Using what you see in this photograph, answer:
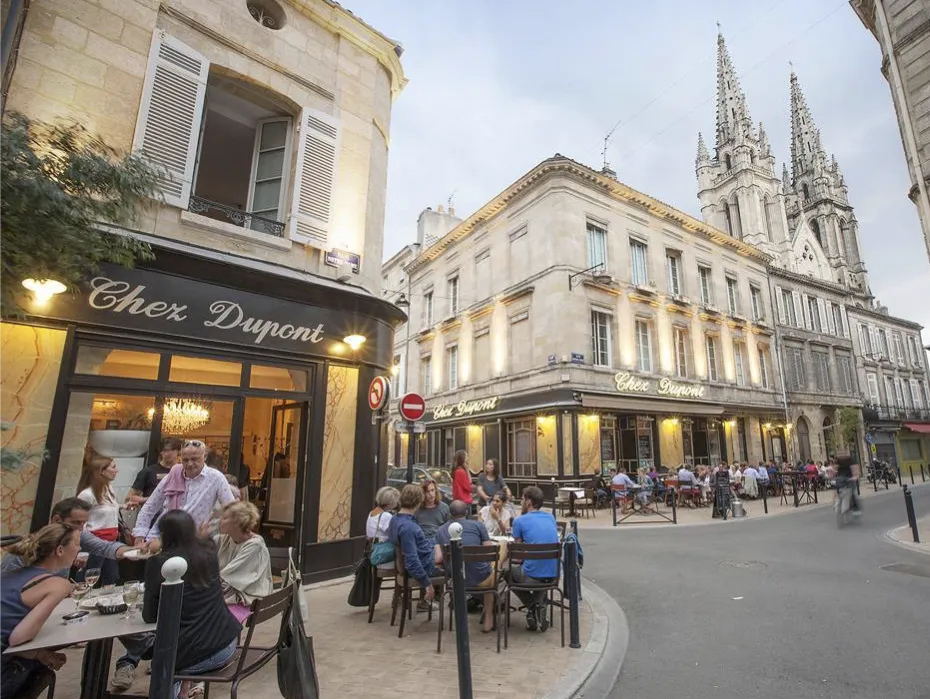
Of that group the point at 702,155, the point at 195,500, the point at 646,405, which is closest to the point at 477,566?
the point at 195,500

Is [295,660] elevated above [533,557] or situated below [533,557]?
below

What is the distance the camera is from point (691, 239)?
22094mm

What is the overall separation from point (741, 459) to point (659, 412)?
19.9ft

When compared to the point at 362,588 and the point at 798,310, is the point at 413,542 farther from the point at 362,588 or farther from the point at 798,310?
the point at 798,310

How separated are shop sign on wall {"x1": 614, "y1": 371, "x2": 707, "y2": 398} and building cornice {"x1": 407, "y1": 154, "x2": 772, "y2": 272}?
7.58 m

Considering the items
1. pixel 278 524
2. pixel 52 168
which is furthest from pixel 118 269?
pixel 278 524

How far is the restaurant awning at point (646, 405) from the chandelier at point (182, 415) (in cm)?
1203

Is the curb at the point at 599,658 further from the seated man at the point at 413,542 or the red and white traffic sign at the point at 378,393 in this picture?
the red and white traffic sign at the point at 378,393

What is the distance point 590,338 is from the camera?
17.5m

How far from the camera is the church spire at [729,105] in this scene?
3450cm

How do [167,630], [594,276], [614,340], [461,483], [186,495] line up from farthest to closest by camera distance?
[614,340] → [594,276] → [461,483] → [186,495] → [167,630]

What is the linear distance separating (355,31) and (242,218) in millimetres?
4175

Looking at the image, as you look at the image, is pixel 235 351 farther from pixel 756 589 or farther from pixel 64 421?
pixel 756 589

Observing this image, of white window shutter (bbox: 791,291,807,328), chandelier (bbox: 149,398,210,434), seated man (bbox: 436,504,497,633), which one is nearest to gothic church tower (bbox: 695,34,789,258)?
white window shutter (bbox: 791,291,807,328)
